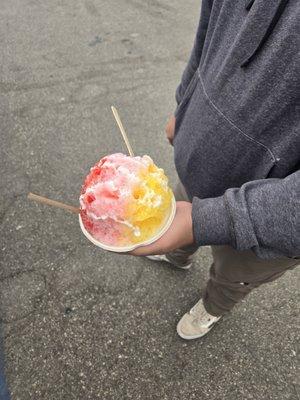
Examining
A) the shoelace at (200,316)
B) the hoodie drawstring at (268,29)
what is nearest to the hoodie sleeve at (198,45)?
the hoodie drawstring at (268,29)

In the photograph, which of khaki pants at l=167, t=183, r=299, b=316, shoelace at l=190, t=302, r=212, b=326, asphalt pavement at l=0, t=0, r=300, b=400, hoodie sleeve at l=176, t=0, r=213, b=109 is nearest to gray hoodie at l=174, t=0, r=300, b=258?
hoodie sleeve at l=176, t=0, r=213, b=109

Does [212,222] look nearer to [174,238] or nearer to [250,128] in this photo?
[174,238]

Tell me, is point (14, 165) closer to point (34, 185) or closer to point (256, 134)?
point (34, 185)

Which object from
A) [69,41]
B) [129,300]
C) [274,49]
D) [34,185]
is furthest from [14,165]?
[274,49]

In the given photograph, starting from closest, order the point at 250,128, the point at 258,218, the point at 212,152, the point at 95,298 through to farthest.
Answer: the point at 258,218 → the point at 250,128 → the point at 212,152 → the point at 95,298

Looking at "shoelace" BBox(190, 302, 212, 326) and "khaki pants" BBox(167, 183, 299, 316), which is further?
"shoelace" BBox(190, 302, 212, 326)

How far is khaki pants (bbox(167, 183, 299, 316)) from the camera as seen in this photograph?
1.40 m

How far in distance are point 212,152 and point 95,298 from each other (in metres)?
1.22

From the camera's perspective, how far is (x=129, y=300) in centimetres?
212

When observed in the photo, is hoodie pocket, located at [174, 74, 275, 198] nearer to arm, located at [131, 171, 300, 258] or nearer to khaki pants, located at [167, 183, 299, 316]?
arm, located at [131, 171, 300, 258]

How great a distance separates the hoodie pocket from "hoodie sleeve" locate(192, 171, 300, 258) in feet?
0.50

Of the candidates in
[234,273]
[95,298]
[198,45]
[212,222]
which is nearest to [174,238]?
[212,222]

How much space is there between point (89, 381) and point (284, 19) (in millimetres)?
1714

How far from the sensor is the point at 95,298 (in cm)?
211
